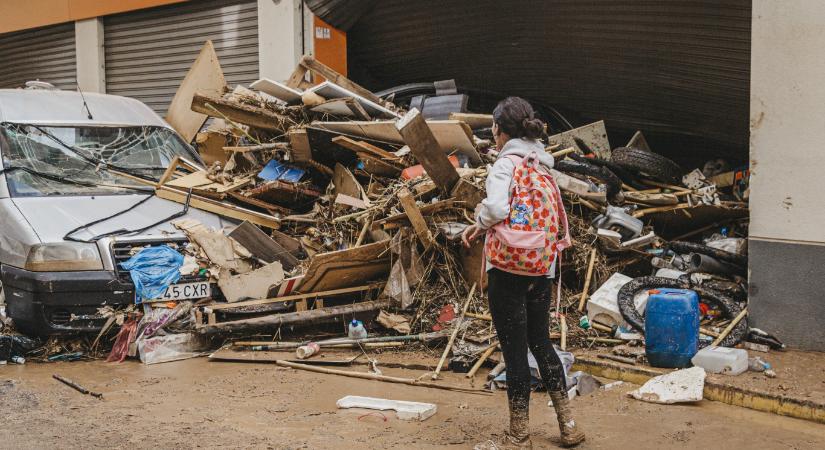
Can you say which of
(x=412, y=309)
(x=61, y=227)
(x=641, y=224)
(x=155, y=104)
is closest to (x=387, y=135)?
(x=412, y=309)

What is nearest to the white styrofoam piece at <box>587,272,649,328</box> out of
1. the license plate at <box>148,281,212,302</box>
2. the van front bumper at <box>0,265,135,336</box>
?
the license plate at <box>148,281,212,302</box>

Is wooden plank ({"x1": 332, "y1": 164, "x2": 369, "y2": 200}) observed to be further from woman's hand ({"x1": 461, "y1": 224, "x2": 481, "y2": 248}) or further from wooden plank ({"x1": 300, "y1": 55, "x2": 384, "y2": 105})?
woman's hand ({"x1": 461, "y1": 224, "x2": 481, "y2": 248})

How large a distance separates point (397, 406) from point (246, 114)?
4.93 metres

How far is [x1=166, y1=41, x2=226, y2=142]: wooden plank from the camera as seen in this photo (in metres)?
10.9

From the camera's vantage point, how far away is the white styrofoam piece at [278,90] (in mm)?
9234

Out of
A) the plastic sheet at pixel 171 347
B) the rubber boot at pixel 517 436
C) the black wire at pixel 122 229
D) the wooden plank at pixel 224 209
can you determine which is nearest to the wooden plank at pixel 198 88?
the wooden plank at pixel 224 209

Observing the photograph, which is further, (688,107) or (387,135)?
(688,107)

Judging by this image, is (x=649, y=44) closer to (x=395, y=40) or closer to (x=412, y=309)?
(x=395, y=40)

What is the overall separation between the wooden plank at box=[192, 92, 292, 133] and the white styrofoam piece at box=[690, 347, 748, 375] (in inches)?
203

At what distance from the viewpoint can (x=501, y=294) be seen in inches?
177

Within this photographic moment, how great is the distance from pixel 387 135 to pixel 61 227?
3.29 metres

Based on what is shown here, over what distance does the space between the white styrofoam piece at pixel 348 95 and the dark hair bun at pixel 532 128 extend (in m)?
4.56

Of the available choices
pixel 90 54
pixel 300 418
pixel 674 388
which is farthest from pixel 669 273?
pixel 90 54

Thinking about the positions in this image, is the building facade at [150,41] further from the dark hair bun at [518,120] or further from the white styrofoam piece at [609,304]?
the dark hair bun at [518,120]
